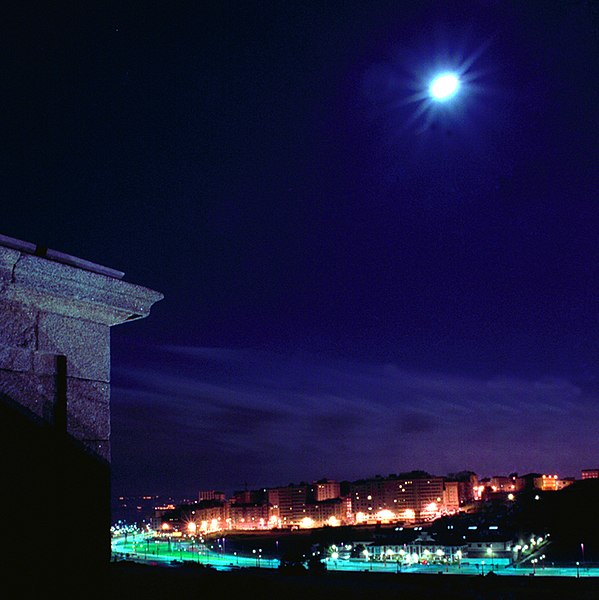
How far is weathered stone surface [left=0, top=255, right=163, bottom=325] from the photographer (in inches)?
112

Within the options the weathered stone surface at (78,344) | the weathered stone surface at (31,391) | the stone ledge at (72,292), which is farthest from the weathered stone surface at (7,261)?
the weathered stone surface at (31,391)

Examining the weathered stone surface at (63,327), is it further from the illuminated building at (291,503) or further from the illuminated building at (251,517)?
the illuminated building at (251,517)

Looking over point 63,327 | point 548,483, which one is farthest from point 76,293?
point 548,483

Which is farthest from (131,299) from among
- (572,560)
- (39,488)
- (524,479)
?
(524,479)

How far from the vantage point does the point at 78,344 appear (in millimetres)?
3113

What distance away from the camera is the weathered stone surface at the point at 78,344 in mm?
2977

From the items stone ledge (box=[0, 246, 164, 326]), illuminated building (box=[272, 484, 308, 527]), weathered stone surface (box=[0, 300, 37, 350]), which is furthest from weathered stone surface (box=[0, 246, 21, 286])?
illuminated building (box=[272, 484, 308, 527])

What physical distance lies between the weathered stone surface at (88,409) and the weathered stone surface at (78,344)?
1.7 inches

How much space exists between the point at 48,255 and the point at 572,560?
3177 inches

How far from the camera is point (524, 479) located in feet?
624

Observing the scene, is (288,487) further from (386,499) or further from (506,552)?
(506,552)

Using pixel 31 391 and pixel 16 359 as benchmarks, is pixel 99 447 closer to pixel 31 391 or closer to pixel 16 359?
pixel 31 391

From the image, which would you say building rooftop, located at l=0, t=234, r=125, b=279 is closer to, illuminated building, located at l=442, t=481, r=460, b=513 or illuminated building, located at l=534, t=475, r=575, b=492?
illuminated building, located at l=442, t=481, r=460, b=513

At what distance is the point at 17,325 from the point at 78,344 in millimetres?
327
